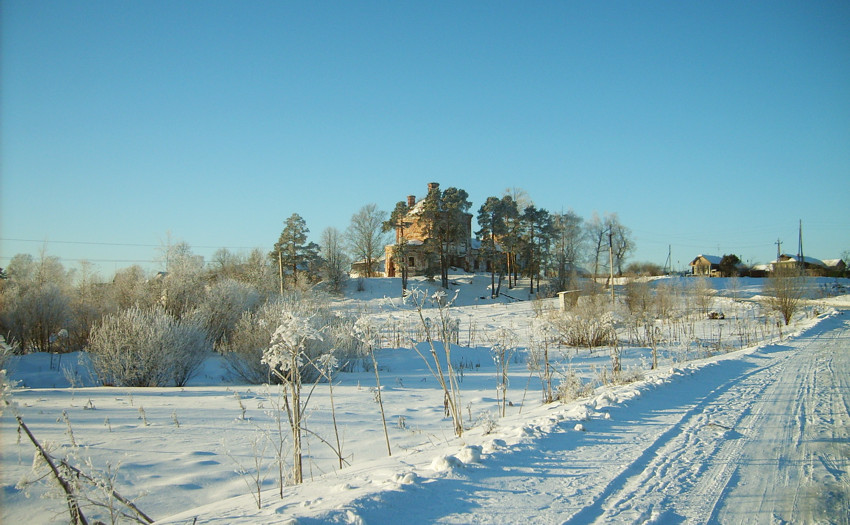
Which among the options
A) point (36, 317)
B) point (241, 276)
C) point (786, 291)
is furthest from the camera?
point (241, 276)

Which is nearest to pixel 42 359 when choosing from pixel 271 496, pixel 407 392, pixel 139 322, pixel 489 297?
pixel 139 322

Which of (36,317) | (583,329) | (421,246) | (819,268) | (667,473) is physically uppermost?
(421,246)

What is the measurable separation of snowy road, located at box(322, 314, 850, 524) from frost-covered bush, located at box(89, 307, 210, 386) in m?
9.79

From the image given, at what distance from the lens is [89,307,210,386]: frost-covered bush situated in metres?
10.9

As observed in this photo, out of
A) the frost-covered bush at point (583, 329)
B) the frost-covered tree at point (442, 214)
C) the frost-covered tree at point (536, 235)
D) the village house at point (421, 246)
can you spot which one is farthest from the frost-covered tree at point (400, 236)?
the frost-covered bush at point (583, 329)

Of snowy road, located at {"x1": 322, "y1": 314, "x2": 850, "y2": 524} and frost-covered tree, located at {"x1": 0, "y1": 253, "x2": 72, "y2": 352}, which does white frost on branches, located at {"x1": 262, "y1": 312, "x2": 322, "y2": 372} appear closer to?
snowy road, located at {"x1": 322, "y1": 314, "x2": 850, "y2": 524}

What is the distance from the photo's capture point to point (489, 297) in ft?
152

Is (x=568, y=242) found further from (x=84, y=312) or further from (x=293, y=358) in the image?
(x=293, y=358)

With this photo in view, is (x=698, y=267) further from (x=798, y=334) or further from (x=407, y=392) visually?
(x=407, y=392)

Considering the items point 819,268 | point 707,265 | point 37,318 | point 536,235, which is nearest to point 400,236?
point 536,235

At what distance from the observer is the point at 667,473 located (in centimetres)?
387

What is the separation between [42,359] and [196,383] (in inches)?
262

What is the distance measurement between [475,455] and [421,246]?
48.1m

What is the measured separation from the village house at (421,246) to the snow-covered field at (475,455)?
37235 millimetres
